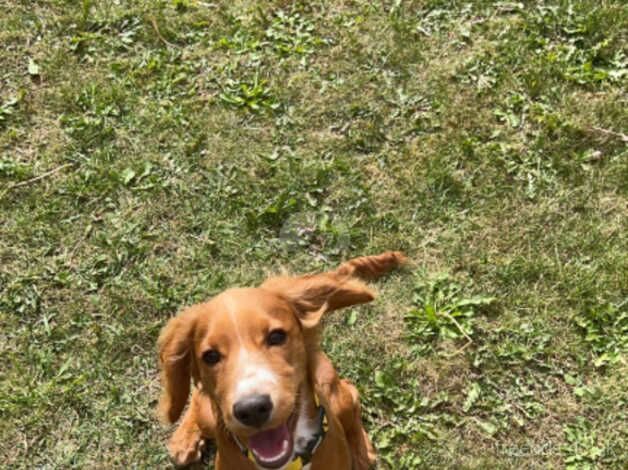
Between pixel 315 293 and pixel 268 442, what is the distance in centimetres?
69

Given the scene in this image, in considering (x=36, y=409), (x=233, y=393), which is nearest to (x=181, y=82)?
(x=36, y=409)

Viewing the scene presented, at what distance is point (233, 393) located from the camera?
9.55ft

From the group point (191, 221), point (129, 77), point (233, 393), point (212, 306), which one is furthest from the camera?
point (129, 77)

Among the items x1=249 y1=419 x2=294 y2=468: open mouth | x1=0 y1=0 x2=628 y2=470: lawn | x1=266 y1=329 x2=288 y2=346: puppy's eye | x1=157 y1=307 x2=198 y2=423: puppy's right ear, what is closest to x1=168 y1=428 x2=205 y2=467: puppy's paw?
x1=0 y1=0 x2=628 y2=470: lawn

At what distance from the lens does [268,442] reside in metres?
3.06

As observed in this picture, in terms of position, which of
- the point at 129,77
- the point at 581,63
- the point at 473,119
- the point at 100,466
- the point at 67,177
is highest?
the point at 581,63

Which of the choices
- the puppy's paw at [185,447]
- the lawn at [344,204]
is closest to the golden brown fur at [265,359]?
the puppy's paw at [185,447]

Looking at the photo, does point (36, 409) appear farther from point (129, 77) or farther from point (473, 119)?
point (473, 119)

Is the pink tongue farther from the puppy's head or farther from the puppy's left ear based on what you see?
the puppy's left ear

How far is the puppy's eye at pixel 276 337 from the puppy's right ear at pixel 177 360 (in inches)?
13.8

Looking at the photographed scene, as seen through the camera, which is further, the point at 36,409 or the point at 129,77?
the point at 129,77

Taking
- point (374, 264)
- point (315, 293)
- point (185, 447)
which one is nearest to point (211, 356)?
point (315, 293)

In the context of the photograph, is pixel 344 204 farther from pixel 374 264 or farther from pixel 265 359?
pixel 265 359

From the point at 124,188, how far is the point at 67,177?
1.38 feet
